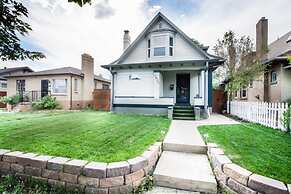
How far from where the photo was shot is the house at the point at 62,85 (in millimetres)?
15797

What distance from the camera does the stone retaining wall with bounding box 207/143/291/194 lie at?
224 centimetres

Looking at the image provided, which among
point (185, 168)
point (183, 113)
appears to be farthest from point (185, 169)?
point (183, 113)

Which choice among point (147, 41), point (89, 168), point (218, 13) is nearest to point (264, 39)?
point (218, 13)

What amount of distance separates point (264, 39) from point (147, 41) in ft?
31.2

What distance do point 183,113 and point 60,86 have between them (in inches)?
465

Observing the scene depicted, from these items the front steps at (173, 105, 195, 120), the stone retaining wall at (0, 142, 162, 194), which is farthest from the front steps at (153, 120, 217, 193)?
the front steps at (173, 105, 195, 120)

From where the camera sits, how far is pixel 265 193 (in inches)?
88.9

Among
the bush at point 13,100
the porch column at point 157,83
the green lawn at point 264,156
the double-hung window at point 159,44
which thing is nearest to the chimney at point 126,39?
the double-hung window at point 159,44

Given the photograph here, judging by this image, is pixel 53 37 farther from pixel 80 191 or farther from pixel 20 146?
pixel 80 191

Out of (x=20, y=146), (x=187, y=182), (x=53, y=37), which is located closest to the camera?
(x=187, y=182)

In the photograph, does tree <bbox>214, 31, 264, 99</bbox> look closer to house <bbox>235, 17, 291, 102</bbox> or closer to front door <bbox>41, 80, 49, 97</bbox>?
house <bbox>235, 17, 291, 102</bbox>

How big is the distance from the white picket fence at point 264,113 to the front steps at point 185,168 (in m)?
4.15

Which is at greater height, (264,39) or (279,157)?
(264,39)

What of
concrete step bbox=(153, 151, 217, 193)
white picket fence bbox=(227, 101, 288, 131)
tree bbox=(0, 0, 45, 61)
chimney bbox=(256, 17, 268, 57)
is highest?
chimney bbox=(256, 17, 268, 57)
